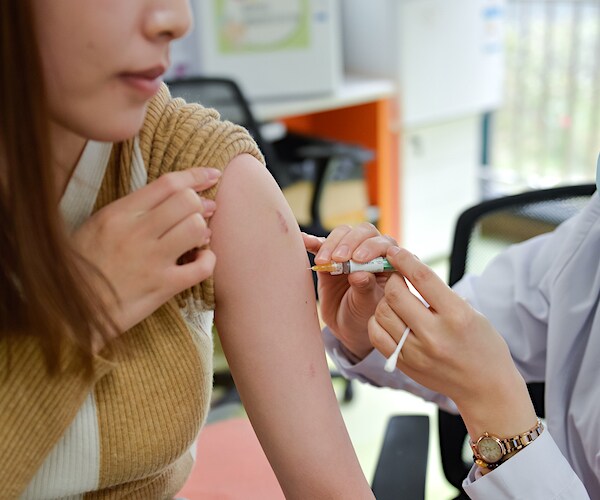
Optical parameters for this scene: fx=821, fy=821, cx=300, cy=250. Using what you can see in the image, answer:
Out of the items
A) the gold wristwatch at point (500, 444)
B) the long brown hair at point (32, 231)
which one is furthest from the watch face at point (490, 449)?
the long brown hair at point (32, 231)

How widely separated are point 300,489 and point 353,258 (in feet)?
0.92

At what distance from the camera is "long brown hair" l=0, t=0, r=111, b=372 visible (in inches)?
29.0

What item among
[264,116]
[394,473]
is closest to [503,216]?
[394,473]

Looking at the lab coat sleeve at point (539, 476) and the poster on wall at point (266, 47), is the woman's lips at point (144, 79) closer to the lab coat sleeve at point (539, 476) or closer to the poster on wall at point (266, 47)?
the lab coat sleeve at point (539, 476)

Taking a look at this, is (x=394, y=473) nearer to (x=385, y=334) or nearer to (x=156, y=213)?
(x=385, y=334)

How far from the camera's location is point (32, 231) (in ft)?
2.58

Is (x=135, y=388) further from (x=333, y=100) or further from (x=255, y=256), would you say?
(x=333, y=100)

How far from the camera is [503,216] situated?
148 centimetres

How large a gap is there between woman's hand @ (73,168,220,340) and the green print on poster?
2401mm

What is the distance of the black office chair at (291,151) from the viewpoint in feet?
8.80

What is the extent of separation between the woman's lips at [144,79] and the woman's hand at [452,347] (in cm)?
35

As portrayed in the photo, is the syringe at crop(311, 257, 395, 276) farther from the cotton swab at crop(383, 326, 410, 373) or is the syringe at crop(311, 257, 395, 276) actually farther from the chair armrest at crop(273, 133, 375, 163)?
the chair armrest at crop(273, 133, 375, 163)

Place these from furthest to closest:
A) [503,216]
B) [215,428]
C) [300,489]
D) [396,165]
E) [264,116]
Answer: [396,165], [264,116], [503,216], [215,428], [300,489]

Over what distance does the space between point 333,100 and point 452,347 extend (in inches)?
101
